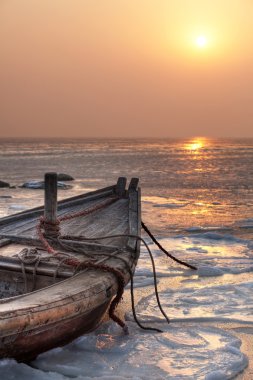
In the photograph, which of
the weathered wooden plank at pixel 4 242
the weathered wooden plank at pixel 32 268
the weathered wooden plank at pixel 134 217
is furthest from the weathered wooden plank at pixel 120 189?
the weathered wooden plank at pixel 32 268

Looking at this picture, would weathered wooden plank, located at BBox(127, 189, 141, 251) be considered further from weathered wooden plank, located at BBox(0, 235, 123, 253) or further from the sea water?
the sea water

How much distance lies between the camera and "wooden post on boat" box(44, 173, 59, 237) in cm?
740

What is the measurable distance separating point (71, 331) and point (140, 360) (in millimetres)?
1013

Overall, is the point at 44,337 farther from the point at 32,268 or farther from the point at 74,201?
the point at 74,201

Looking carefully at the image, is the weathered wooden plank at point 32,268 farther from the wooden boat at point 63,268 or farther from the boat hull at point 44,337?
the boat hull at point 44,337

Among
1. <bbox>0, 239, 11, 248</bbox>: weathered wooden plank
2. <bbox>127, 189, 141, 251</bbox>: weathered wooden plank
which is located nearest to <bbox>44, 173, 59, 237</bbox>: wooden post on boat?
<bbox>0, 239, 11, 248</bbox>: weathered wooden plank

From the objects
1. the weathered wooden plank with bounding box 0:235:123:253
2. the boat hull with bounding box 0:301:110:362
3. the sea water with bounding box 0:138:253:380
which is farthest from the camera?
the weathered wooden plank with bounding box 0:235:123:253

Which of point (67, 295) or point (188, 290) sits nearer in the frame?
point (67, 295)

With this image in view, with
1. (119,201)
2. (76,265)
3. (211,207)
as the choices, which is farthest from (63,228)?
(211,207)

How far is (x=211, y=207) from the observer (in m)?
20.6

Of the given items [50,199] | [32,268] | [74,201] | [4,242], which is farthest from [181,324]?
[74,201]

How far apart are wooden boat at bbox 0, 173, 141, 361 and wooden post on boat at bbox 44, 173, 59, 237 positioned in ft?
0.05

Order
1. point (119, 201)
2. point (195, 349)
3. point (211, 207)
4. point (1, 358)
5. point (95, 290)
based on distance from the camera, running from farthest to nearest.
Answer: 1. point (211, 207)
2. point (119, 201)
3. point (195, 349)
4. point (95, 290)
5. point (1, 358)

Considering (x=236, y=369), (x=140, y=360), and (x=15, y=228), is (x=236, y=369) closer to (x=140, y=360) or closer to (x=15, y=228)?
(x=140, y=360)
